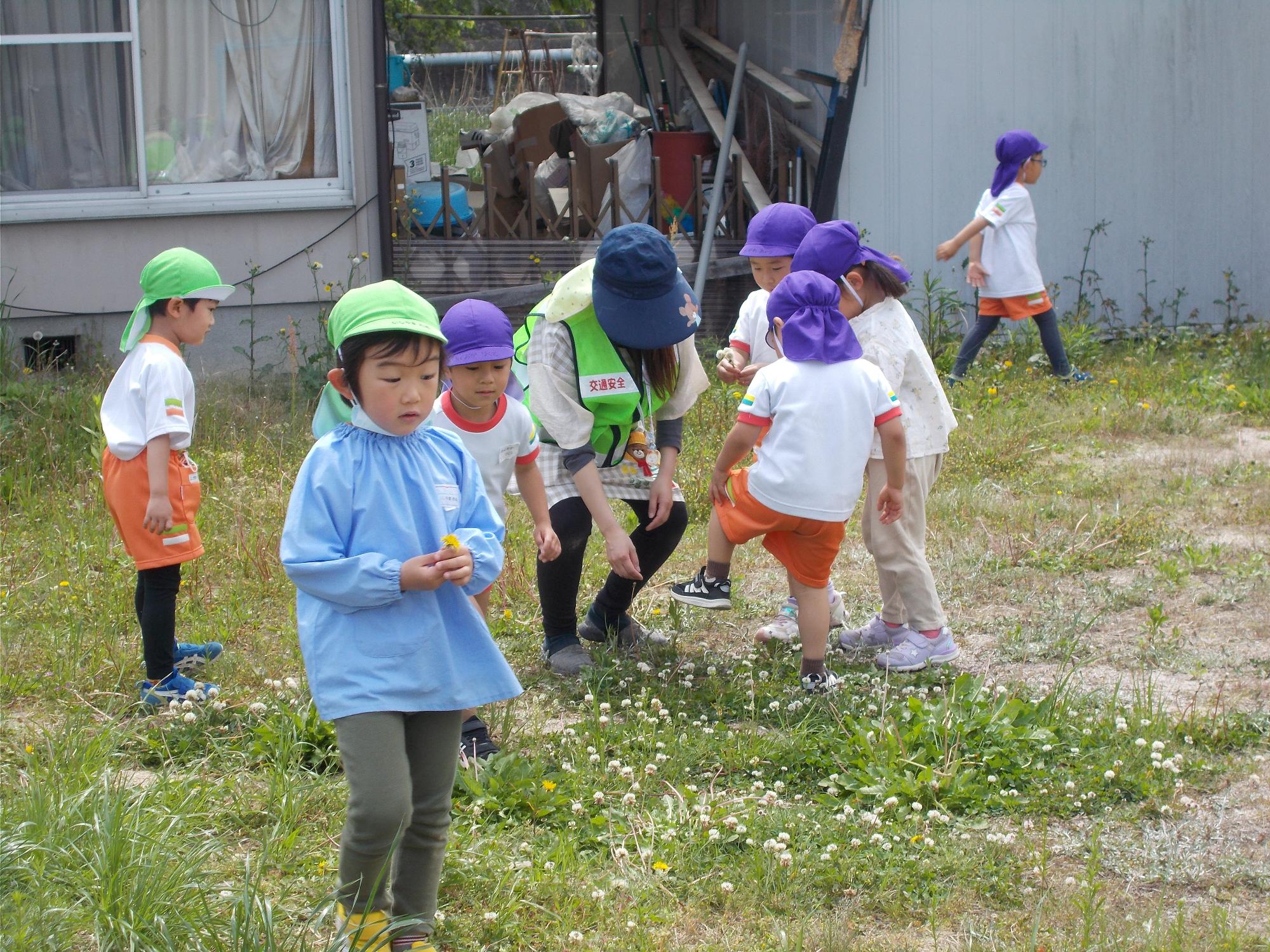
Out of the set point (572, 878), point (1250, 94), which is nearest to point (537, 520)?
point (572, 878)

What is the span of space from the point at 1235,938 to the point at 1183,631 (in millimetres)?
2199

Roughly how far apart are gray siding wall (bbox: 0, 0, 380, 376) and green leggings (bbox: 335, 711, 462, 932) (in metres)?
5.90

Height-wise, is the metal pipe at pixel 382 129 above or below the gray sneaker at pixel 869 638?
above

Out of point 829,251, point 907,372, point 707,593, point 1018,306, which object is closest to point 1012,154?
point 1018,306

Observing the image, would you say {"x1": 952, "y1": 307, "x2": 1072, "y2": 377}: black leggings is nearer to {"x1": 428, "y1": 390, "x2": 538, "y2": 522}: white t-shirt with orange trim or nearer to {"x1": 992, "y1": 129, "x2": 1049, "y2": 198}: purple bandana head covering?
{"x1": 992, "y1": 129, "x2": 1049, "y2": 198}: purple bandana head covering

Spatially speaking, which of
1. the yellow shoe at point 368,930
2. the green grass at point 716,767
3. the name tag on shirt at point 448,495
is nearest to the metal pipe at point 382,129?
the green grass at point 716,767

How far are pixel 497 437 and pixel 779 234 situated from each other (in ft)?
5.35

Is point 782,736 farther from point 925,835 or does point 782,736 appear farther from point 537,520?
point 537,520

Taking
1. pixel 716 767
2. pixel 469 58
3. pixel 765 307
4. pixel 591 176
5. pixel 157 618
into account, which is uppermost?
pixel 469 58

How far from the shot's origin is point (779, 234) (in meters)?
4.84

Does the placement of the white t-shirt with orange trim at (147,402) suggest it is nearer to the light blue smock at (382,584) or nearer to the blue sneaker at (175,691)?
the blue sneaker at (175,691)

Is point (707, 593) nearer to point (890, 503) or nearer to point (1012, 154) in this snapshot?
point (890, 503)

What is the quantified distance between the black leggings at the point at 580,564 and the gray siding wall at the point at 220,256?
14.3ft

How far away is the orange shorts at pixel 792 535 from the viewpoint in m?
4.08
